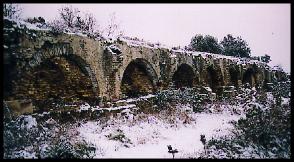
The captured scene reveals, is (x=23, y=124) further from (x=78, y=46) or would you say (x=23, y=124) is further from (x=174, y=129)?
(x=174, y=129)

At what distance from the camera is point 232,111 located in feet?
44.2

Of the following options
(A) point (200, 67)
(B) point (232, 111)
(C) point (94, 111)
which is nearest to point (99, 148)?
(C) point (94, 111)

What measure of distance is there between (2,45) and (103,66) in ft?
12.8

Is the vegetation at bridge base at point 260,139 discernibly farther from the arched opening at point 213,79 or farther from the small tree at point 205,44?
the small tree at point 205,44

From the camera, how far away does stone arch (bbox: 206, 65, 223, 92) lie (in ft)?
61.9

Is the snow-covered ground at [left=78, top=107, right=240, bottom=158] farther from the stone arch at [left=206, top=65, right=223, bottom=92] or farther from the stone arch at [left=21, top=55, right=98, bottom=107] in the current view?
the stone arch at [left=206, top=65, right=223, bottom=92]

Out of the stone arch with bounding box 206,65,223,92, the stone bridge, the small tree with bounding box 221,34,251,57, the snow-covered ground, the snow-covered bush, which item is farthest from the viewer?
the small tree with bounding box 221,34,251,57

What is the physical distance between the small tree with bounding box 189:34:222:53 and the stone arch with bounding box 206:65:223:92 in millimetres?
10217

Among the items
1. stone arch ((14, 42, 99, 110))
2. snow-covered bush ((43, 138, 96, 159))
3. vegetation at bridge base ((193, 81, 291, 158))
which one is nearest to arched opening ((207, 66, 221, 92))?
stone arch ((14, 42, 99, 110))

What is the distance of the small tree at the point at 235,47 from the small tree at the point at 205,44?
2739 mm

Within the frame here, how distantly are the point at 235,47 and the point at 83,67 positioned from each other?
83.2 ft

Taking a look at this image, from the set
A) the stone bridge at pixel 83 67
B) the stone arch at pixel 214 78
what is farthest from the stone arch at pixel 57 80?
the stone arch at pixel 214 78

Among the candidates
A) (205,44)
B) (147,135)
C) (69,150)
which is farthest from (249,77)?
(69,150)

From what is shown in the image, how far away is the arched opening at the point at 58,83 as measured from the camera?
889 centimetres
